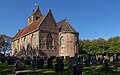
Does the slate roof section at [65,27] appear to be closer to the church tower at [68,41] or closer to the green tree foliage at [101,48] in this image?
the church tower at [68,41]

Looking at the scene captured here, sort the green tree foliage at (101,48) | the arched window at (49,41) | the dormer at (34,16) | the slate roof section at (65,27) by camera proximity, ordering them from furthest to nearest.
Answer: the dormer at (34,16) < the green tree foliage at (101,48) < the slate roof section at (65,27) < the arched window at (49,41)

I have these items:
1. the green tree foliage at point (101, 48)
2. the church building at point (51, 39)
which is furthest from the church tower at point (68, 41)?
the green tree foliage at point (101, 48)

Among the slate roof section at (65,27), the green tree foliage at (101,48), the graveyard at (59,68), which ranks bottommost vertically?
the graveyard at (59,68)

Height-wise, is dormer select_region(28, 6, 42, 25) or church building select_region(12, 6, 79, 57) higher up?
dormer select_region(28, 6, 42, 25)

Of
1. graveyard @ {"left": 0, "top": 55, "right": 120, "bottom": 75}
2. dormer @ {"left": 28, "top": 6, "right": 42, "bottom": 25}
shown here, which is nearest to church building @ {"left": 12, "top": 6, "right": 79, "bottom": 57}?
dormer @ {"left": 28, "top": 6, "right": 42, "bottom": 25}

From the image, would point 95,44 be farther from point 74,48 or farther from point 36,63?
point 36,63

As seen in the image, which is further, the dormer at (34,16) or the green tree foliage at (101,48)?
the dormer at (34,16)

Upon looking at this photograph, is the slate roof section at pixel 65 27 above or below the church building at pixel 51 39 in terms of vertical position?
above

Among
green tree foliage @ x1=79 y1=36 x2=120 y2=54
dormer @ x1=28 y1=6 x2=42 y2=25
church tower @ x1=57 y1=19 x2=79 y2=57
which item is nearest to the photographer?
church tower @ x1=57 y1=19 x2=79 y2=57

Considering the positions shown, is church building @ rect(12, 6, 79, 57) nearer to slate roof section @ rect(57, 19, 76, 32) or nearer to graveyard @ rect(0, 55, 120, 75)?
slate roof section @ rect(57, 19, 76, 32)

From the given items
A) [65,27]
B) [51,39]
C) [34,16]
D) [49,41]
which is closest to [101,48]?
[65,27]

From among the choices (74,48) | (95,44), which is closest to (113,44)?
(95,44)

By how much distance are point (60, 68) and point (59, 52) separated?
29380 millimetres

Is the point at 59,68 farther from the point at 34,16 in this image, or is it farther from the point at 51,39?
the point at 34,16
